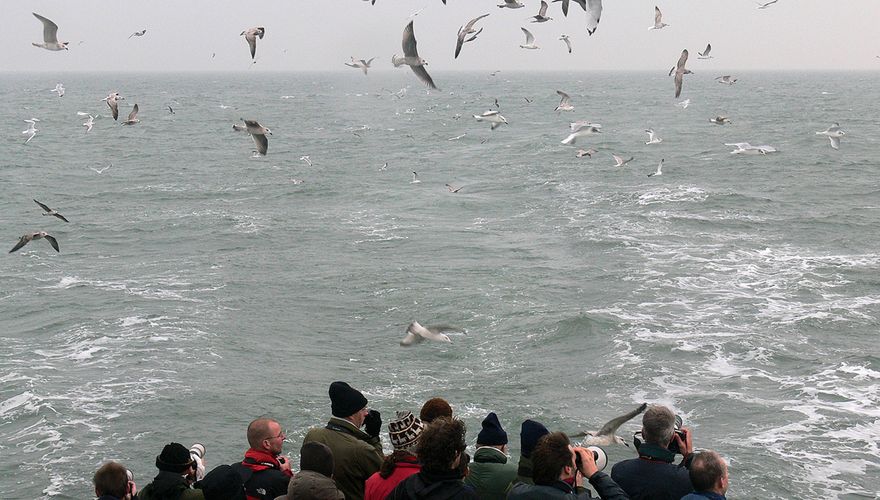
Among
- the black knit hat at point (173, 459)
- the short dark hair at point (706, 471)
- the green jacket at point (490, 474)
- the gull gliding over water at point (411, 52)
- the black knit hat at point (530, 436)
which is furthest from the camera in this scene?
the gull gliding over water at point (411, 52)

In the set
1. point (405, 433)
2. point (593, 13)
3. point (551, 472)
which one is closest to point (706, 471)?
point (551, 472)

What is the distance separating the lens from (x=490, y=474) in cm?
521

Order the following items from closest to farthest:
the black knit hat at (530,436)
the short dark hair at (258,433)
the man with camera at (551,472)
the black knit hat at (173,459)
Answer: the man with camera at (551,472) < the black knit hat at (530,436) < the short dark hair at (258,433) < the black knit hat at (173,459)

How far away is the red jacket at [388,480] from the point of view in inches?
201

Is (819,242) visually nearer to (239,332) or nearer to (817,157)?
(239,332)

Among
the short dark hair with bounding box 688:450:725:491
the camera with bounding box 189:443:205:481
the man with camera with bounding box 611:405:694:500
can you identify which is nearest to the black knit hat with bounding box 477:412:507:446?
the man with camera with bounding box 611:405:694:500

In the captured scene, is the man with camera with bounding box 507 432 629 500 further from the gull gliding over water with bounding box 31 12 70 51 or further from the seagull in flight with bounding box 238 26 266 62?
the gull gliding over water with bounding box 31 12 70 51

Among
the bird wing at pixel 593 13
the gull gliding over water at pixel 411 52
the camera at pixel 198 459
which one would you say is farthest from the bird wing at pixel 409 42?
the camera at pixel 198 459

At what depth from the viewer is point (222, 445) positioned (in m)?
15.3

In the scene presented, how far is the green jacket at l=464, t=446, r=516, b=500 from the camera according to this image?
5.17 m

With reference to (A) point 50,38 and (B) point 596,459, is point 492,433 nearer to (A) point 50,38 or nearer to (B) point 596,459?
(B) point 596,459

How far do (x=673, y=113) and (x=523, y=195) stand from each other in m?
52.2

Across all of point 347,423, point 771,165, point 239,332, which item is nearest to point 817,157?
point 771,165

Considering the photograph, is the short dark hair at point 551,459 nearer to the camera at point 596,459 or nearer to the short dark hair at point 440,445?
the camera at point 596,459
